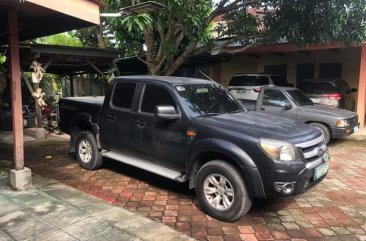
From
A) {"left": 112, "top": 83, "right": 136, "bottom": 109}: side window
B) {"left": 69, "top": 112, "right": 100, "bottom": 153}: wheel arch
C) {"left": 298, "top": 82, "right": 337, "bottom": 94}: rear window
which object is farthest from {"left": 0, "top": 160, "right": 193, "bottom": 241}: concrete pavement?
{"left": 298, "top": 82, "right": 337, "bottom": 94}: rear window

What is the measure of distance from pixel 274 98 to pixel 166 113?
571 centimetres

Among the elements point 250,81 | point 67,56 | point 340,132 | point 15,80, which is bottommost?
point 340,132

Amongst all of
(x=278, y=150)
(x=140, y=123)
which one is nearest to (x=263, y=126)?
(x=278, y=150)

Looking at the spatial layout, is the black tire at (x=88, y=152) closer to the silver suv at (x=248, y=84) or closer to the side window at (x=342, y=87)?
the silver suv at (x=248, y=84)

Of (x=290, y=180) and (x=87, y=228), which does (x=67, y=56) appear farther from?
(x=290, y=180)

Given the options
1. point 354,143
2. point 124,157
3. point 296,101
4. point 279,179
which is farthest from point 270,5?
point 279,179

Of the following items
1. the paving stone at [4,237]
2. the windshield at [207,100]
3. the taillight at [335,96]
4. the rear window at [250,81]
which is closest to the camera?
the paving stone at [4,237]

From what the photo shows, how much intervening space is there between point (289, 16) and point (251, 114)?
489cm

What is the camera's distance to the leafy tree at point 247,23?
8.57m

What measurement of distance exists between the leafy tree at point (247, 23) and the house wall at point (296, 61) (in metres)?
5.66

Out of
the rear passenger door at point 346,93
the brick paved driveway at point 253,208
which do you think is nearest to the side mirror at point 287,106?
the brick paved driveway at point 253,208

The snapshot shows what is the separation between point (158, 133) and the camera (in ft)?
17.5

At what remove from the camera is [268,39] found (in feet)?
33.6

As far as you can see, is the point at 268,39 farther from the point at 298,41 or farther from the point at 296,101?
the point at 296,101
